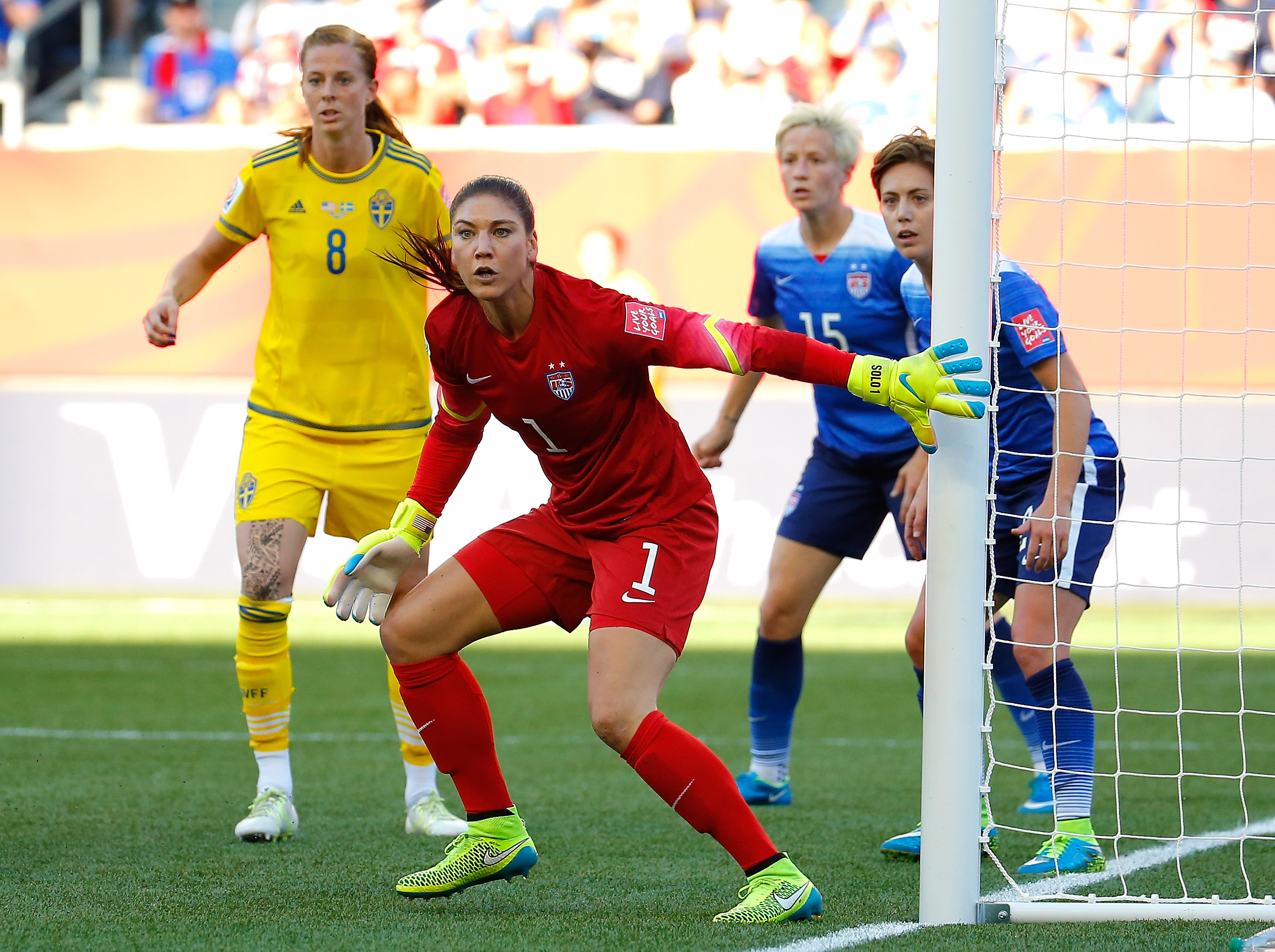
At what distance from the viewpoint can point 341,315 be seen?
499cm

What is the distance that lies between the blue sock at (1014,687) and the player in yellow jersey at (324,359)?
6.23 feet

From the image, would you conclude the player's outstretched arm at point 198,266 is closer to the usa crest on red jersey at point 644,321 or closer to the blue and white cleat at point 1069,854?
the usa crest on red jersey at point 644,321

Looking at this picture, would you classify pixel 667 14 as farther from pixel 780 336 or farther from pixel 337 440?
pixel 780 336

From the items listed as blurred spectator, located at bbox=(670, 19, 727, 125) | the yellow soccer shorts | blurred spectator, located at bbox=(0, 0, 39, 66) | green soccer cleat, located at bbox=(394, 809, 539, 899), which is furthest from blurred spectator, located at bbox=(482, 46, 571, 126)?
green soccer cleat, located at bbox=(394, 809, 539, 899)

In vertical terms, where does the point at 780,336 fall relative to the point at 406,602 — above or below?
above

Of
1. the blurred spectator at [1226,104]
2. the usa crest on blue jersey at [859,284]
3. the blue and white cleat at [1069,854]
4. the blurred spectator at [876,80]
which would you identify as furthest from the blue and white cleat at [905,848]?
the blurred spectator at [876,80]

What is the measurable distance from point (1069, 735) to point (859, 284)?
62.8 inches

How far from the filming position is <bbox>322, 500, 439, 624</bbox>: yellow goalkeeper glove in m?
3.82

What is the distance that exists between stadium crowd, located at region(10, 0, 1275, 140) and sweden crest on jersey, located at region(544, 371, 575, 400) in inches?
404

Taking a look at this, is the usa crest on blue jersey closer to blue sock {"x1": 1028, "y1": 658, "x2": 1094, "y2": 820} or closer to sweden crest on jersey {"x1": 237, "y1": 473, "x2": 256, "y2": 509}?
blue sock {"x1": 1028, "y1": 658, "x2": 1094, "y2": 820}

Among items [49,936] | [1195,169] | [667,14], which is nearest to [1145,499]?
[1195,169]

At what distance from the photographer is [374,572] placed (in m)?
3.87

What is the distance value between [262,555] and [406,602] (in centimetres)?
111

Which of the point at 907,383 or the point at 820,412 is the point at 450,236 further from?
the point at 820,412
